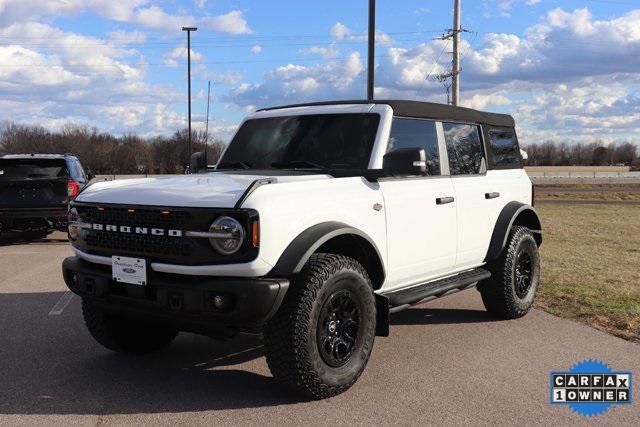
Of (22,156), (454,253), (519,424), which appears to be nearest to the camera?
(519,424)

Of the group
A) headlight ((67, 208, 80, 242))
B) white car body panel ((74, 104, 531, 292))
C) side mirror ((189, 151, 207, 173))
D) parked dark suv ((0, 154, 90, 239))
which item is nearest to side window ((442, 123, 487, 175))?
white car body panel ((74, 104, 531, 292))

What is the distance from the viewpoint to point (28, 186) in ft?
38.4

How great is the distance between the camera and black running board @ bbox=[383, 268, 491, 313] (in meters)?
4.68

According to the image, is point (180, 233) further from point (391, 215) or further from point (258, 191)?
point (391, 215)

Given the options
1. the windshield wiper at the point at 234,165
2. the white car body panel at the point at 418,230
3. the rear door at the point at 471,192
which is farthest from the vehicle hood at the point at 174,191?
the rear door at the point at 471,192

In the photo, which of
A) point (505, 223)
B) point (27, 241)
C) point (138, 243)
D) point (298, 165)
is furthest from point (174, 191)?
point (27, 241)

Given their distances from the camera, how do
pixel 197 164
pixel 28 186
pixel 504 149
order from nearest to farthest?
pixel 197 164 → pixel 504 149 → pixel 28 186

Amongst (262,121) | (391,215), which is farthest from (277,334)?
(262,121)

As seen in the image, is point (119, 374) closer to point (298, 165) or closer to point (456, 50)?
point (298, 165)

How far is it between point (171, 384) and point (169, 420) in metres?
0.67

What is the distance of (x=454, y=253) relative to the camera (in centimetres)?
532

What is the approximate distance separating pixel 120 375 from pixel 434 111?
3.39 m

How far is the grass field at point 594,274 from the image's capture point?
20.4ft

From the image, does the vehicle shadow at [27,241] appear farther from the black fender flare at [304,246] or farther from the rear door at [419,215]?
the black fender flare at [304,246]
